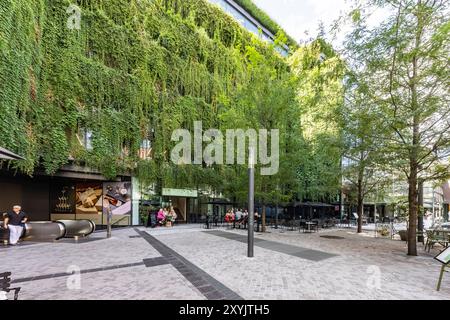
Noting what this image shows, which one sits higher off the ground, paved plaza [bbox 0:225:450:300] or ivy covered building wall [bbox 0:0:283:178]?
ivy covered building wall [bbox 0:0:283:178]

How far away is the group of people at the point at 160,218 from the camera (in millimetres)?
19578

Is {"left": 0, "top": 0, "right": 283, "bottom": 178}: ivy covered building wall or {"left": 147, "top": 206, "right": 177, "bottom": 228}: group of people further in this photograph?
{"left": 147, "top": 206, "right": 177, "bottom": 228}: group of people

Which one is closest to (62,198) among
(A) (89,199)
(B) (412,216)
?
(A) (89,199)

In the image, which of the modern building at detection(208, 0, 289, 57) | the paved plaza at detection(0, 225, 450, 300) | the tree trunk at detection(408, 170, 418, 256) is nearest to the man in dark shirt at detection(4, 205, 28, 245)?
the paved plaza at detection(0, 225, 450, 300)

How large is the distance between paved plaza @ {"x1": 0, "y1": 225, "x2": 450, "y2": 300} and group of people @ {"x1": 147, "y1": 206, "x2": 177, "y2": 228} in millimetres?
8810

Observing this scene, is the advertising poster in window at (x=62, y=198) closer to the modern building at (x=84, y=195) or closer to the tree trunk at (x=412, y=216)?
the modern building at (x=84, y=195)

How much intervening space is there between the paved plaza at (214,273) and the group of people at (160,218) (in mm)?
8810

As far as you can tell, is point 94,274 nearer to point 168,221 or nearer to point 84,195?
point 168,221

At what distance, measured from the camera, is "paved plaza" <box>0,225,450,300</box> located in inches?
215

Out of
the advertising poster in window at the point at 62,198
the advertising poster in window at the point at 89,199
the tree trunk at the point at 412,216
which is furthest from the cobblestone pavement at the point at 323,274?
the advertising poster in window at the point at 62,198

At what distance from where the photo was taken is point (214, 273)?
6.91 meters

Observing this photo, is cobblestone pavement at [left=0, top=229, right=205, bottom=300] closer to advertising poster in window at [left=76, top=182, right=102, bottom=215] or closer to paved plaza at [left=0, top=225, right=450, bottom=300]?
paved plaza at [left=0, top=225, right=450, bottom=300]
